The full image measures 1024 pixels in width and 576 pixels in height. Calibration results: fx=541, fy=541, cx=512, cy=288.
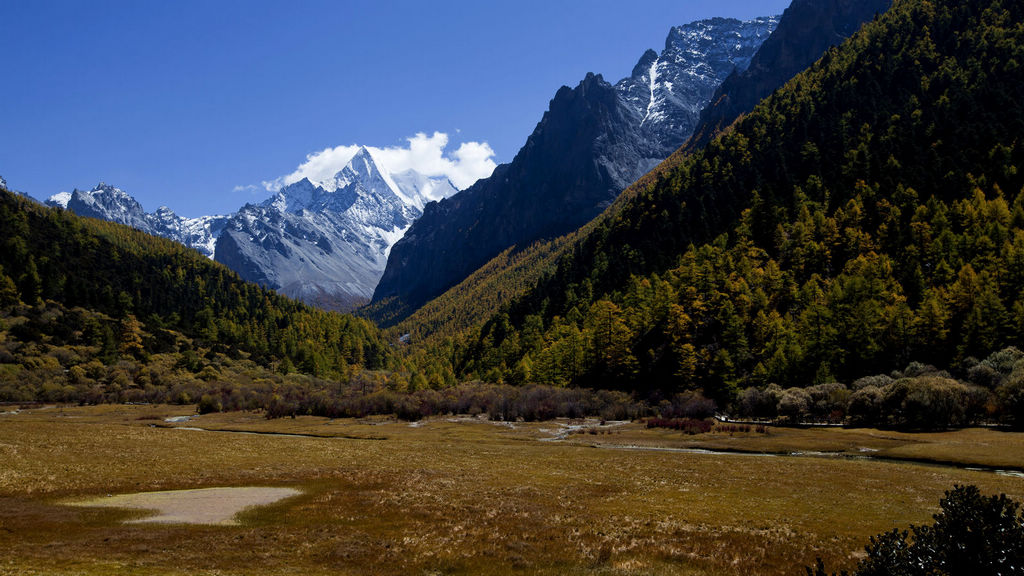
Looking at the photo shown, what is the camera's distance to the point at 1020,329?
85.6 m

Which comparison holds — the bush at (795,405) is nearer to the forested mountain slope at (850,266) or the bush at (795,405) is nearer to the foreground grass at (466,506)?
the forested mountain slope at (850,266)

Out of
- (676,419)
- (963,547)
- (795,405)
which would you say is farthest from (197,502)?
(795,405)

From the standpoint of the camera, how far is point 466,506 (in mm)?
38219

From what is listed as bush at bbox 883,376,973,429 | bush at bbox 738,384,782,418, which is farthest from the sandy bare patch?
bush at bbox 738,384,782,418

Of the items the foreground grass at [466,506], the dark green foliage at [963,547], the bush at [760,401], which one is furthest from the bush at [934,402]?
the dark green foliage at [963,547]

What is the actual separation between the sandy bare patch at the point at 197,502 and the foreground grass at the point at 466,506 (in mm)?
1591

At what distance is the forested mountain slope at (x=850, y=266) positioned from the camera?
99812 millimetres

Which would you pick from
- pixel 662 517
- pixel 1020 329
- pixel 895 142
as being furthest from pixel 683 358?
pixel 895 142

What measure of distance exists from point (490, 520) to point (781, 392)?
77409 millimetres

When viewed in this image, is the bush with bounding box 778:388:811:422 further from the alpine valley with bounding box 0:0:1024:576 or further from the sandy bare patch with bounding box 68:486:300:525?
the sandy bare patch with bounding box 68:486:300:525

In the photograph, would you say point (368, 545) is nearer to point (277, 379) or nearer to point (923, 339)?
point (923, 339)

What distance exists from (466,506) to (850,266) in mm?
120377

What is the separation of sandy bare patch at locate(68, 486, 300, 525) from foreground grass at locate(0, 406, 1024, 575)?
5.22 feet

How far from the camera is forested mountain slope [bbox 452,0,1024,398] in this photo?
327 feet
